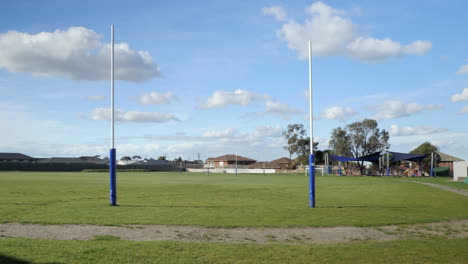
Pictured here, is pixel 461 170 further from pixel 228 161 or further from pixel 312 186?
pixel 228 161

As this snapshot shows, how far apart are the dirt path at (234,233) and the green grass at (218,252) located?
821mm

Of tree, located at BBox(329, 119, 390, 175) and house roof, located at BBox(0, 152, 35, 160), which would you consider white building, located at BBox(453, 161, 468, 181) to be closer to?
tree, located at BBox(329, 119, 390, 175)

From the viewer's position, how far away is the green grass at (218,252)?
7.33 meters

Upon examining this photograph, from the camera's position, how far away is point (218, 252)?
314 inches

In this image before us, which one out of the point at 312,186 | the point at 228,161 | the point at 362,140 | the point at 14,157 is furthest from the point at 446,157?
the point at 14,157

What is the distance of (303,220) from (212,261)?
6012 mm

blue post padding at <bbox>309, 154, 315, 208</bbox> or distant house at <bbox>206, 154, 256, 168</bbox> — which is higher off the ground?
blue post padding at <bbox>309, 154, 315, 208</bbox>

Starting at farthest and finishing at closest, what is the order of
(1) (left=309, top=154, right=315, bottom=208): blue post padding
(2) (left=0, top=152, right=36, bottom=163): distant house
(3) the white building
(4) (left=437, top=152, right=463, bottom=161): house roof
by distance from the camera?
(2) (left=0, top=152, right=36, bottom=163): distant house
(4) (left=437, top=152, right=463, bottom=161): house roof
(3) the white building
(1) (left=309, top=154, right=315, bottom=208): blue post padding

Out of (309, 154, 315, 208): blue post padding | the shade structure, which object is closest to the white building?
the shade structure

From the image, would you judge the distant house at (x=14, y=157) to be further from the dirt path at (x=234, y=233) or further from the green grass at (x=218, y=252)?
the green grass at (x=218, y=252)

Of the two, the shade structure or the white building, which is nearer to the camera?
the white building

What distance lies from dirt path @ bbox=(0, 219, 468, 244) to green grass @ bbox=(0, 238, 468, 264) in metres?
0.82

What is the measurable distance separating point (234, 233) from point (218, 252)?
2.58 m

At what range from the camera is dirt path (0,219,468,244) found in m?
9.70
